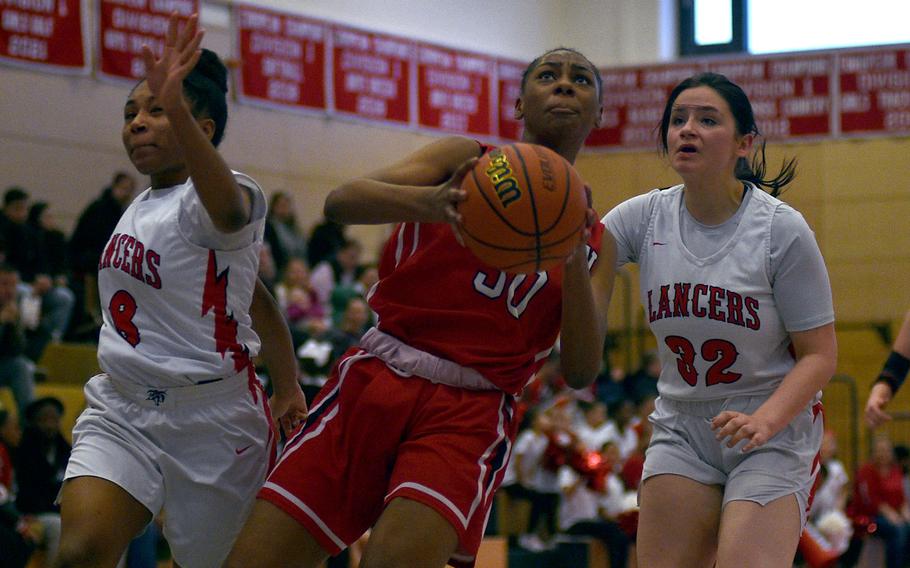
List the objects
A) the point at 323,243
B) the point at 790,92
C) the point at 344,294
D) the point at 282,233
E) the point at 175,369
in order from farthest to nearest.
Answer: the point at 790,92
the point at 323,243
the point at 282,233
the point at 344,294
the point at 175,369

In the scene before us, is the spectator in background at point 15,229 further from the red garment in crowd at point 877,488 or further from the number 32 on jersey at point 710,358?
the red garment in crowd at point 877,488

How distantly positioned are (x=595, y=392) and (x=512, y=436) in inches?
428

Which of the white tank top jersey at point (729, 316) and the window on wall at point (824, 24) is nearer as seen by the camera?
the white tank top jersey at point (729, 316)

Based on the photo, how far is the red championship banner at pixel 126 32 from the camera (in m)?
13.1

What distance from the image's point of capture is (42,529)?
8.23 metres

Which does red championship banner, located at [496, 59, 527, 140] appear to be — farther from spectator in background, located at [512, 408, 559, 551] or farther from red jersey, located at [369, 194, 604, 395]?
red jersey, located at [369, 194, 604, 395]

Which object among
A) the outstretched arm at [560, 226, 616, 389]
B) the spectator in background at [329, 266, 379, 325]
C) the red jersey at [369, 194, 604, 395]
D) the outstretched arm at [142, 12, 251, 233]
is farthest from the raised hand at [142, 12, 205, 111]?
the spectator in background at [329, 266, 379, 325]

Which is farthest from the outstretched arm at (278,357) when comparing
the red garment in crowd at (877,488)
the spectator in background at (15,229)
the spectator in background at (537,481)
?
the red garment in crowd at (877,488)

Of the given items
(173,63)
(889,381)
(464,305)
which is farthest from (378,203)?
(889,381)

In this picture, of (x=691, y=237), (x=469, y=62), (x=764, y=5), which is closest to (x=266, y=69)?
(x=469, y=62)

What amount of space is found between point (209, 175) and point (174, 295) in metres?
0.46

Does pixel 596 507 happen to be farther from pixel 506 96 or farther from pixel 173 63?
pixel 173 63

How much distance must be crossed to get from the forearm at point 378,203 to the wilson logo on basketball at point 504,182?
0.16m

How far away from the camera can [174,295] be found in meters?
4.01
